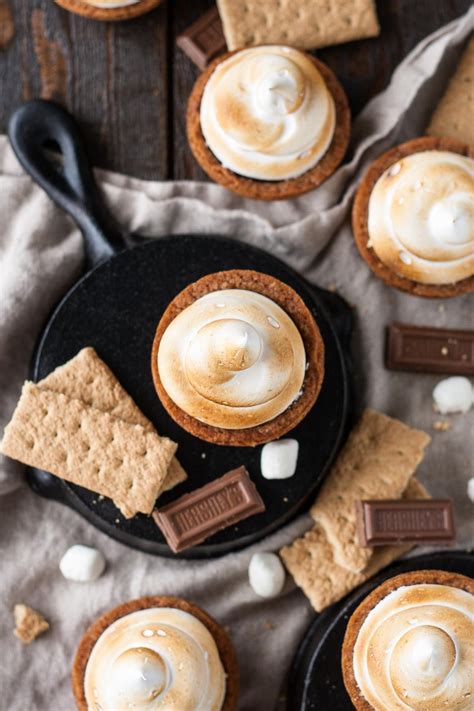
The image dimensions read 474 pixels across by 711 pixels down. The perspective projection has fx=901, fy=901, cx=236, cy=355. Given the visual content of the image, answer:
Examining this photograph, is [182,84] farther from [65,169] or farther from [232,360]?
[232,360]

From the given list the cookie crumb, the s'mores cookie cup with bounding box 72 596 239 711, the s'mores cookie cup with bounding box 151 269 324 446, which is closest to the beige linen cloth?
the cookie crumb

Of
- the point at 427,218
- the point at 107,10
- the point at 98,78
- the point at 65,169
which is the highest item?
the point at 107,10

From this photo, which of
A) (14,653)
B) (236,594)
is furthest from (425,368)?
(14,653)

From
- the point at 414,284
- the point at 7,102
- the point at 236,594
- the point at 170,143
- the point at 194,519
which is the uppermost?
the point at 7,102

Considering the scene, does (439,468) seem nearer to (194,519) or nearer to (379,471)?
(379,471)

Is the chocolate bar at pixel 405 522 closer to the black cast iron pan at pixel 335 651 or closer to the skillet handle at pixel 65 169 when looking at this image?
the black cast iron pan at pixel 335 651

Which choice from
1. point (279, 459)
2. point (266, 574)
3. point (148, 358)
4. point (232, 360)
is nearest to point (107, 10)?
point (148, 358)

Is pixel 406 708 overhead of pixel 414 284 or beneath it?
beneath
